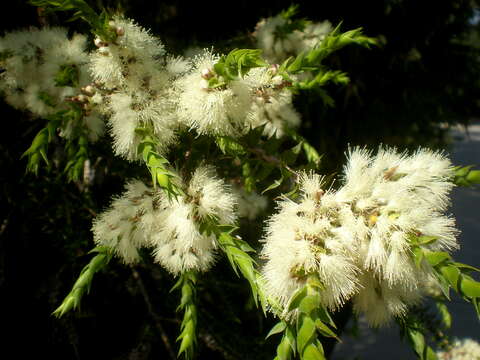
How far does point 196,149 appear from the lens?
0.88 m

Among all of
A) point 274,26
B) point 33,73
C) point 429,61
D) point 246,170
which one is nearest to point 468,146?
point 429,61

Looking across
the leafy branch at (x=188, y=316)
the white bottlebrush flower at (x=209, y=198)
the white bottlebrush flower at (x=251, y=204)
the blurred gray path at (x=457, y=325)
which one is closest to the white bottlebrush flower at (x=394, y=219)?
the white bottlebrush flower at (x=209, y=198)

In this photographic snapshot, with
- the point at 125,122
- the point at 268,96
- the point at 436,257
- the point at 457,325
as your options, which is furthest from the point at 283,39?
the point at 457,325

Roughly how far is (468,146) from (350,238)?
4.32 metres

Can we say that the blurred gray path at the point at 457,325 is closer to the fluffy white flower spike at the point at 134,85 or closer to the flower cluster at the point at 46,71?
the fluffy white flower spike at the point at 134,85

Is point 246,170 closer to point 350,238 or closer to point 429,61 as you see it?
point 350,238

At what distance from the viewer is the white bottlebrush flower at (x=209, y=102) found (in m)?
0.74

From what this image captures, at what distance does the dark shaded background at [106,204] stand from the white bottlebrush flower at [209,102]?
13.0 inches

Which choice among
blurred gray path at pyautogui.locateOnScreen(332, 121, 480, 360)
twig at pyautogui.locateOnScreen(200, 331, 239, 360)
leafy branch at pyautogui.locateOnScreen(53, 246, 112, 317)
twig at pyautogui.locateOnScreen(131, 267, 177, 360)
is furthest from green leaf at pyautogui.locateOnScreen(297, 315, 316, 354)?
blurred gray path at pyautogui.locateOnScreen(332, 121, 480, 360)

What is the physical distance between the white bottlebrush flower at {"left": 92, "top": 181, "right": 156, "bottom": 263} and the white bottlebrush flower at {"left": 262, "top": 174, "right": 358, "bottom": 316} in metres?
0.29

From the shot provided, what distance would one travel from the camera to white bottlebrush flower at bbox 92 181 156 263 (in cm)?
82

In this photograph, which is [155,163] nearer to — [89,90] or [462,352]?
[89,90]

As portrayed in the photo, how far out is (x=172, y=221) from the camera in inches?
29.8

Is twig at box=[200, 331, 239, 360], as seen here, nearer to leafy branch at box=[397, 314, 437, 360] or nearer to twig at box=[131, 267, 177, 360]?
twig at box=[131, 267, 177, 360]
